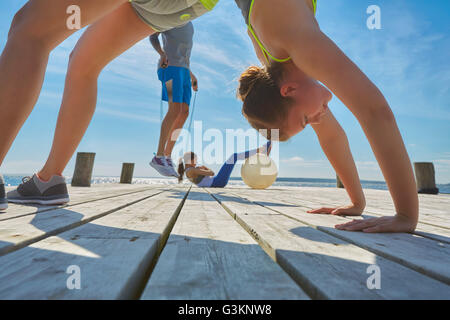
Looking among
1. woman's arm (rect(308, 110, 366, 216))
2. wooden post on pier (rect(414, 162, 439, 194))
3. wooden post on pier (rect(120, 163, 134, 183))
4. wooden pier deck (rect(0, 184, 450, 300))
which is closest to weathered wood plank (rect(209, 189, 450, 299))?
wooden pier deck (rect(0, 184, 450, 300))

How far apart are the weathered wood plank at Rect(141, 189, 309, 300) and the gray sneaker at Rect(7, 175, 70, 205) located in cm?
109

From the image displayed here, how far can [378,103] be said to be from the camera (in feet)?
3.18

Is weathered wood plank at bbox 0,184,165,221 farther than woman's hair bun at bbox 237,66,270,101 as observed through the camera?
No

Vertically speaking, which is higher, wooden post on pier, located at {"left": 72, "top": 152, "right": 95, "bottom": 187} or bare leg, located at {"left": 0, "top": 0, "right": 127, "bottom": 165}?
bare leg, located at {"left": 0, "top": 0, "right": 127, "bottom": 165}

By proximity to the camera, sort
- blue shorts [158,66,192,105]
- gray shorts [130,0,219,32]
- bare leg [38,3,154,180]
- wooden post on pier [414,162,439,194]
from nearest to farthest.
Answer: gray shorts [130,0,219,32] → bare leg [38,3,154,180] → blue shorts [158,66,192,105] → wooden post on pier [414,162,439,194]

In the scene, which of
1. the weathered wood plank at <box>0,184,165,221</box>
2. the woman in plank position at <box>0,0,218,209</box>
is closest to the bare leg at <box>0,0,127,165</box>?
the woman in plank position at <box>0,0,218,209</box>

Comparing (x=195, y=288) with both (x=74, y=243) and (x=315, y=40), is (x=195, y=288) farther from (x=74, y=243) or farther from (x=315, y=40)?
(x=315, y=40)

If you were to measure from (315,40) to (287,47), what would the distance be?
14 centimetres

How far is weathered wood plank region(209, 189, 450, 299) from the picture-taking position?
44cm

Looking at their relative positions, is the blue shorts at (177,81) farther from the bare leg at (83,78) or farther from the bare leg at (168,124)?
the bare leg at (83,78)

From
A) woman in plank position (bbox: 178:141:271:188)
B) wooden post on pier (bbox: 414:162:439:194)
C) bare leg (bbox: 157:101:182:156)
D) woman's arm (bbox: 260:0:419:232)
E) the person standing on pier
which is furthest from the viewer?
wooden post on pier (bbox: 414:162:439:194)

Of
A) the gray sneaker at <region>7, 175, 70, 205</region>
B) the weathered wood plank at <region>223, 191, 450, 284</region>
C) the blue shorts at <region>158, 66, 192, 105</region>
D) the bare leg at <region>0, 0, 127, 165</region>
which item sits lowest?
the weathered wood plank at <region>223, 191, 450, 284</region>

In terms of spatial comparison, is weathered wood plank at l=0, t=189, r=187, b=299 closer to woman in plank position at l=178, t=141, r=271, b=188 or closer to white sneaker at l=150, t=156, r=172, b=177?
white sneaker at l=150, t=156, r=172, b=177
